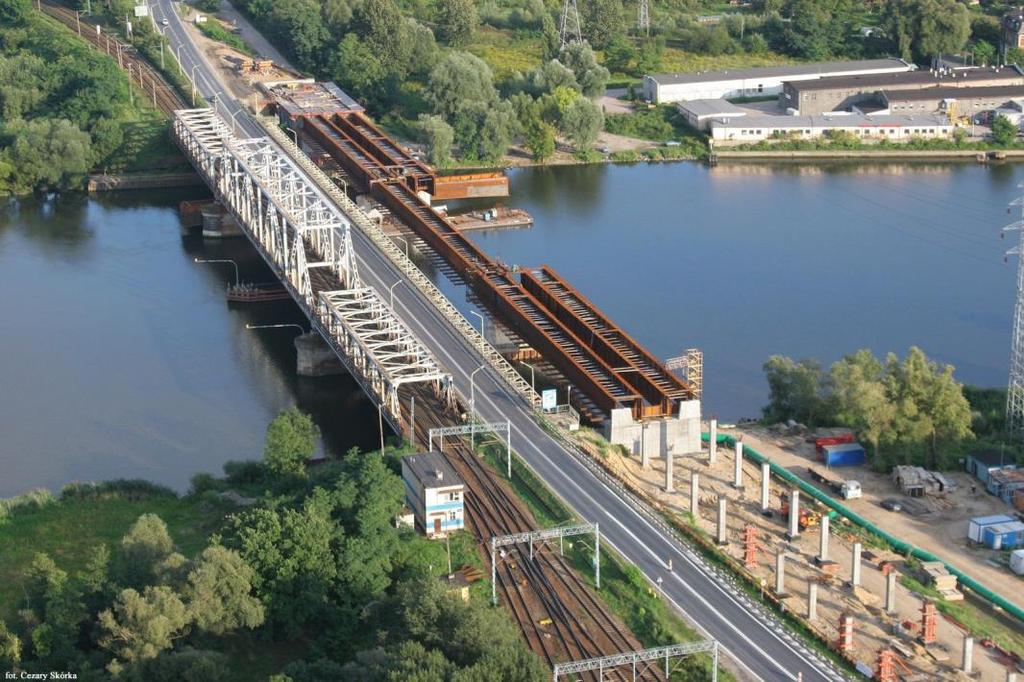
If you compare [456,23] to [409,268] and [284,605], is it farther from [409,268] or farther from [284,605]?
[284,605]

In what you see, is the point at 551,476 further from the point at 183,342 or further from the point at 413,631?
the point at 183,342

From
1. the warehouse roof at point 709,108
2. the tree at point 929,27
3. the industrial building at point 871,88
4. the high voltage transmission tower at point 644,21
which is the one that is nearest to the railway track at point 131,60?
the warehouse roof at point 709,108

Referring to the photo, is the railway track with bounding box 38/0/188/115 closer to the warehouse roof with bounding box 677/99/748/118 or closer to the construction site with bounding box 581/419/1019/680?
the warehouse roof with bounding box 677/99/748/118

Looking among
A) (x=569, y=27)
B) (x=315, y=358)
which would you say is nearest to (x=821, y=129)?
(x=569, y=27)

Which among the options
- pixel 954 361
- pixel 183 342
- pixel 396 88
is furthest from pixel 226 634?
pixel 396 88

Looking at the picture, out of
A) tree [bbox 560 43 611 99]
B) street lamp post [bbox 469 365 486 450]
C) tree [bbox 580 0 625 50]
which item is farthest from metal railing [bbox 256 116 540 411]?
tree [bbox 580 0 625 50]
